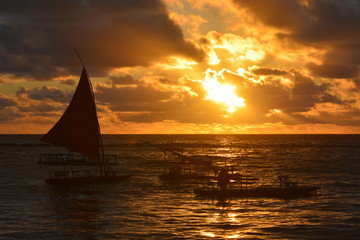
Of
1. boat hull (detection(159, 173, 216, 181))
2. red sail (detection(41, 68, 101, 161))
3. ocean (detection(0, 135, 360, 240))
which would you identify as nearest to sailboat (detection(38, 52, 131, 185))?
red sail (detection(41, 68, 101, 161))

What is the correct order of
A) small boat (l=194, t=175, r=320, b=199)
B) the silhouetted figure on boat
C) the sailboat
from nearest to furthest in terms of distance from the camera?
small boat (l=194, t=175, r=320, b=199) → the silhouetted figure on boat → the sailboat

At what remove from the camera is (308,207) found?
163ft

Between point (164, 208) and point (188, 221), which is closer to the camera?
point (188, 221)

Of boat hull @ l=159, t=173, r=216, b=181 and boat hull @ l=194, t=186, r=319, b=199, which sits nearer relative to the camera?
boat hull @ l=194, t=186, r=319, b=199

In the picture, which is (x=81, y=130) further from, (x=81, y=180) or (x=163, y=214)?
(x=163, y=214)

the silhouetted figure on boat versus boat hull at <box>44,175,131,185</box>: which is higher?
the silhouetted figure on boat

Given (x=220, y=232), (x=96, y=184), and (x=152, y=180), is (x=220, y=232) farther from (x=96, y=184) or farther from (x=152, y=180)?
(x=152, y=180)

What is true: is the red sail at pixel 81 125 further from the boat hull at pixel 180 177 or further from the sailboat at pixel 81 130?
the boat hull at pixel 180 177

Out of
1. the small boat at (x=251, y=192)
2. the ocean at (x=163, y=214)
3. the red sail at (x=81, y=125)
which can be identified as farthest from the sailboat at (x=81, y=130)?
the small boat at (x=251, y=192)

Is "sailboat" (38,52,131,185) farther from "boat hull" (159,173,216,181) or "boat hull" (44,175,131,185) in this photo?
"boat hull" (159,173,216,181)

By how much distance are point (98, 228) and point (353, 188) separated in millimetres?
39598

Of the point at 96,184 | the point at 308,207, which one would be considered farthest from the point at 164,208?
the point at 96,184

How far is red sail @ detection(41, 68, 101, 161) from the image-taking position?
214 feet

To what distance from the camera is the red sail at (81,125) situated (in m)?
65.2
